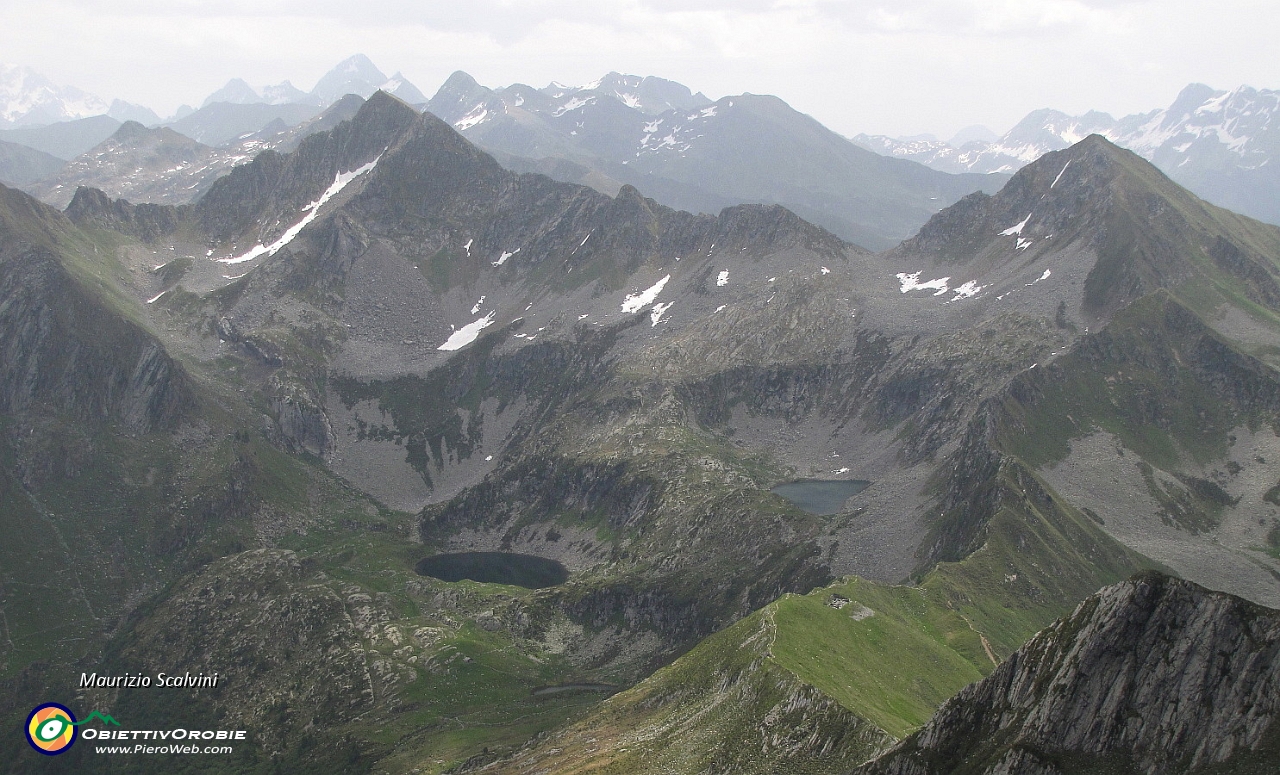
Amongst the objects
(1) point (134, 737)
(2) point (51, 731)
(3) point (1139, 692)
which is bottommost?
(1) point (134, 737)

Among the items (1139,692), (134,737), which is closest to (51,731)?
(134,737)

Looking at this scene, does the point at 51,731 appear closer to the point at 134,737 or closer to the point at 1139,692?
the point at 134,737

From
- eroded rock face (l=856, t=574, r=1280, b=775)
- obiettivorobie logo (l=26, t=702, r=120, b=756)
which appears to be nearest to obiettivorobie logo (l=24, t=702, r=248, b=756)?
obiettivorobie logo (l=26, t=702, r=120, b=756)

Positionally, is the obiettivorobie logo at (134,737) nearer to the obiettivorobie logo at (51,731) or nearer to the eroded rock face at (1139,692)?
the obiettivorobie logo at (51,731)

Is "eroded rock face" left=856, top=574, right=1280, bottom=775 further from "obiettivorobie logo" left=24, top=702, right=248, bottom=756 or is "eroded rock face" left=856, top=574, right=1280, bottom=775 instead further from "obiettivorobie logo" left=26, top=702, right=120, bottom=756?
"obiettivorobie logo" left=26, top=702, right=120, bottom=756

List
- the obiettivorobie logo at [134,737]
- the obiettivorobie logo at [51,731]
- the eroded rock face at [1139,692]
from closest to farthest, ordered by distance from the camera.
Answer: the eroded rock face at [1139,692] → the obiettivorobie logo at [51,731] → the obiettivorobie logo at [134,737]

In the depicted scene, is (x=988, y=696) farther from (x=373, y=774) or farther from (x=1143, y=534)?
(x=1143, y=534)

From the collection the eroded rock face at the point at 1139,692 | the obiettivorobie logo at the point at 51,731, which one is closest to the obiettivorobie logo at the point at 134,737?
the obiettivorobie logo at the point at 51,731

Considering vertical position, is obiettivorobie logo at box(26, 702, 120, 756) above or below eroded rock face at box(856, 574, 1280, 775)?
Result: below

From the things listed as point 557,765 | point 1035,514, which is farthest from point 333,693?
point 1035,514
